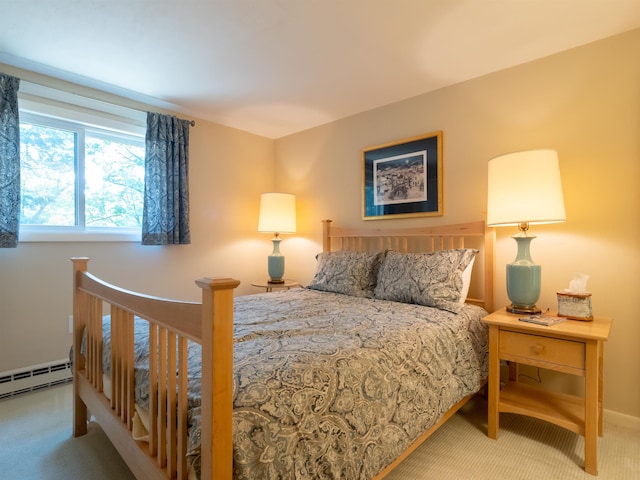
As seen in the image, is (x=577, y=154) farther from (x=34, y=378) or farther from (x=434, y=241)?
(x=34, y=378)

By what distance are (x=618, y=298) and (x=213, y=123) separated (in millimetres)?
3426

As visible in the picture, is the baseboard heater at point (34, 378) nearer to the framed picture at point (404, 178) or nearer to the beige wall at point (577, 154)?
the framed picture at point (404, 178)

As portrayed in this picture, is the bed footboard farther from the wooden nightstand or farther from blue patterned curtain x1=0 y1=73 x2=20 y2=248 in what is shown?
the wooden nightstand

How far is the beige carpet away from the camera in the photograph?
1.50 meters

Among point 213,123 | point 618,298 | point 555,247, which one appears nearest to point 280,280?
point 213,123

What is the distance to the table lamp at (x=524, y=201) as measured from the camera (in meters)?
1.75

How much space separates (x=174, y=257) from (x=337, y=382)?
238 cm

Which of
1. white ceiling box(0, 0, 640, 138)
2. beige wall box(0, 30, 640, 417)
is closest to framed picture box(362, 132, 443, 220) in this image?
beige wall box(0, 30, 640, 417)

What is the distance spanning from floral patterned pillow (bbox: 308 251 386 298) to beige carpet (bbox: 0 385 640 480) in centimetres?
99

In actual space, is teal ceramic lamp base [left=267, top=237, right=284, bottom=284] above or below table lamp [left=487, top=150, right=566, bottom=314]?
below

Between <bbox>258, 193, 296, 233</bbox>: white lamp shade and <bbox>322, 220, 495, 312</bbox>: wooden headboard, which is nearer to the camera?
<bbox>322, 220, 495, 312</bbox>: wooden headboard

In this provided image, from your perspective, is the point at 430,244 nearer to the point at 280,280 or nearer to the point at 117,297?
the point at 280,280

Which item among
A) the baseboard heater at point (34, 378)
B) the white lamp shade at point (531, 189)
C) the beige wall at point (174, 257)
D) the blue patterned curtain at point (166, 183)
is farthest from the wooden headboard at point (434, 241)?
the baseboard heater at point (34, 378)

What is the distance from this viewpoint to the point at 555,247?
2084 millimetres
